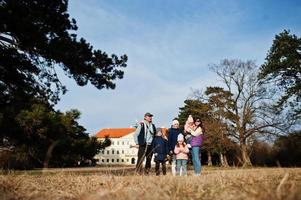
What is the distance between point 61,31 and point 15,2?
1761mm

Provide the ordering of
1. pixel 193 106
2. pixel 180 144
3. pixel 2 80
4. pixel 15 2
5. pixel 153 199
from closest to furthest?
pixel 153 199, pixel 180 144, pixel 15 2, pixel 2 80, pixel 193 106

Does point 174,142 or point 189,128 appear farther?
point 174,142

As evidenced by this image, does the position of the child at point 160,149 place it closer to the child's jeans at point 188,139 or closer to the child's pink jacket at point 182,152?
the child's pink jacket at point 182,152

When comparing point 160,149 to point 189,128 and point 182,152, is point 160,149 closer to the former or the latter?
point 182,152

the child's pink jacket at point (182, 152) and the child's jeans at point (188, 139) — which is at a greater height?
the child's jeans at point (188, 139)

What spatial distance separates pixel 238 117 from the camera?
42562 mm

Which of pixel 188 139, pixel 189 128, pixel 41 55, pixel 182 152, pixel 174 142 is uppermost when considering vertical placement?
pixel 41 55

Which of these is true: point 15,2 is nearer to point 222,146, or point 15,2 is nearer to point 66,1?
point 66,1

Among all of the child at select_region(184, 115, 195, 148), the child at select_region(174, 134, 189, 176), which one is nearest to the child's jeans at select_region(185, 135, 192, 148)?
the child at select_region(184, 115, 195, 148)

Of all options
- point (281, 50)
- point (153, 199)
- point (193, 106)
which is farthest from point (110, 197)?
point (193, 106)

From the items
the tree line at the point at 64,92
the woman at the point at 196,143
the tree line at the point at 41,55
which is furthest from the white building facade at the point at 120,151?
the woman at the point at 196,143

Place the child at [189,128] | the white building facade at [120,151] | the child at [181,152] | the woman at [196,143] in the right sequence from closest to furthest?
the woman at [196,143], the child at [181,152], the child at [189,128], the white building facade at [120,151]

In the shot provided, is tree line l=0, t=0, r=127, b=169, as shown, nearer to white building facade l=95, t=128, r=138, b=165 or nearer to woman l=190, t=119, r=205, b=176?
woman l=190, t=119, r=205, b=176

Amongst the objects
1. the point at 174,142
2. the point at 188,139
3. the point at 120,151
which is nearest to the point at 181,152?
the point at 174,142
